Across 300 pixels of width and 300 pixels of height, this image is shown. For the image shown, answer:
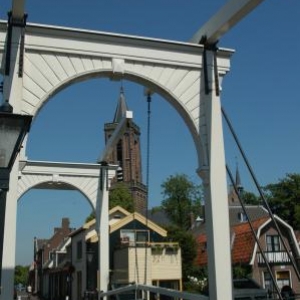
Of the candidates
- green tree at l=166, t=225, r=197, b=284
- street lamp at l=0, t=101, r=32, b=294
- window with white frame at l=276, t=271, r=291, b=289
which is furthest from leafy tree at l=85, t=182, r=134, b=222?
street lamp at l=0, t=101, r=32, b=294

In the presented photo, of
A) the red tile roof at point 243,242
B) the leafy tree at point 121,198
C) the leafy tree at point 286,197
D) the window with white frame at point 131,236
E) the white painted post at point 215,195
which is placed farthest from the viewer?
the leafy tree at point 121,198

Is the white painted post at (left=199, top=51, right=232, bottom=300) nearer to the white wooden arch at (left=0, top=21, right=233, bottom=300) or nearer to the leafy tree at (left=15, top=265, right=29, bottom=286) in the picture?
the white wooden arch at (left=0, top=21, right=233, bottom=300)

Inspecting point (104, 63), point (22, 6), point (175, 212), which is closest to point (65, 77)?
point (104, 63)

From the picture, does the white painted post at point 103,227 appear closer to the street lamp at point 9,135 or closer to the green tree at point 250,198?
the street lamp at point 9,135

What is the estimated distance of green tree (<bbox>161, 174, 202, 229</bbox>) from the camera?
144ft

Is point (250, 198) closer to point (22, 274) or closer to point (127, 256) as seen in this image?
point (127, 256)

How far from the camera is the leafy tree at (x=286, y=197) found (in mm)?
42969

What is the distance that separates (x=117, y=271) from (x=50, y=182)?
811 centimetres

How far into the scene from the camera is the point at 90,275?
76.4ft

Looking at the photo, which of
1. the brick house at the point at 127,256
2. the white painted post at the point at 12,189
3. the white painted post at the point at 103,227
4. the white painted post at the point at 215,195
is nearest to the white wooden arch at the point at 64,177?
the white painted post at the point at 103,227

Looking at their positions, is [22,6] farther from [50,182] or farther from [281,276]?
[281,276]

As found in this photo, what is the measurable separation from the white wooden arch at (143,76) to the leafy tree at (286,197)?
121ft

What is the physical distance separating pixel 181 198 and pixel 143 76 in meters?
38.3

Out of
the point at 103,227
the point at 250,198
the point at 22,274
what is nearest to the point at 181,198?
the point at 250,198
